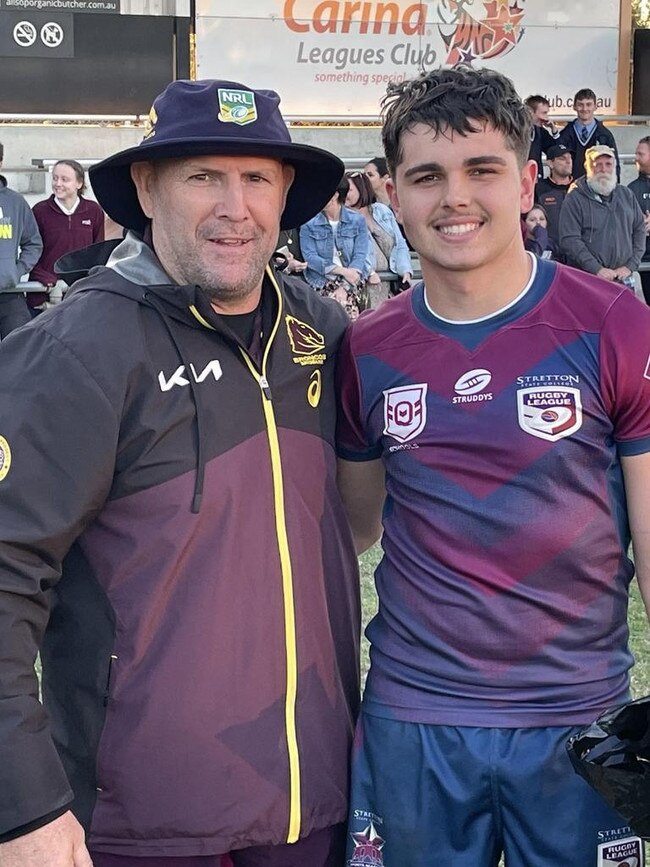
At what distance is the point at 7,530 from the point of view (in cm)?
209

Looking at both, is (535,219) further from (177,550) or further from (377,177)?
(177,550)

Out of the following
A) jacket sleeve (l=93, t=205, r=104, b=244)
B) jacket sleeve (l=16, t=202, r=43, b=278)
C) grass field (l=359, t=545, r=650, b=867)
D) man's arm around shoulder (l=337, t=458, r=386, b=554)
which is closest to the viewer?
man's arm around shoulder (l=337, t=458, r=386, b=554)

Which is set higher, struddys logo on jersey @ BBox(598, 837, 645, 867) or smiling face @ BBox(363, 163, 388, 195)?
smiling face @ BBox(363, 163, 388, 195)

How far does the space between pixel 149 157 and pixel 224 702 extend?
3.39 ft

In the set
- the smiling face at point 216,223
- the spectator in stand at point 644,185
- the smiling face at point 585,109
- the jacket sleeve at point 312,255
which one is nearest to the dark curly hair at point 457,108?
the smiling face at point 216,223

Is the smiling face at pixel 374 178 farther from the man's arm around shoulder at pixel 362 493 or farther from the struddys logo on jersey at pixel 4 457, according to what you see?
the struddys logo on jersey at pixel 4 457

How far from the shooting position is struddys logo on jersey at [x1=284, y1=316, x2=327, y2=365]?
99.3 inches

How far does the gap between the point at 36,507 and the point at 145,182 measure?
0.75m

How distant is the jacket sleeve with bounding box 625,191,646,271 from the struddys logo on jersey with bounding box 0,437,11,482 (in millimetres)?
10640

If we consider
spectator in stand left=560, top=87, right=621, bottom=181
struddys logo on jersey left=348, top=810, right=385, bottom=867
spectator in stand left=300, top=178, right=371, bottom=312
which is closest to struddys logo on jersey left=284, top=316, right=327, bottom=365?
struddys logo on jersey left=348, top=810, right=385, bottom=867

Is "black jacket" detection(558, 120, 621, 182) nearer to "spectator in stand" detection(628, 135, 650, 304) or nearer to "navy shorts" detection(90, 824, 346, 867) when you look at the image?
"spectator in stand" detection(628, 135, 650, 304)

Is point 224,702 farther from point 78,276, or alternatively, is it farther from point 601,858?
point 78,276

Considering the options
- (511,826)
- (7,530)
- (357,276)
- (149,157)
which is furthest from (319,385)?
(357,276)

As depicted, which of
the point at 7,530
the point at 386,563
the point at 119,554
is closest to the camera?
the point at 7,530
